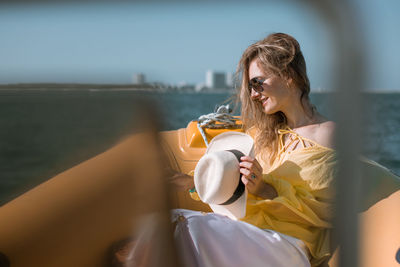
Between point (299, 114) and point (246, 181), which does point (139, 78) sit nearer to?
point (246, 181)

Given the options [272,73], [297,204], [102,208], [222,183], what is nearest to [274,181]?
[297,204]

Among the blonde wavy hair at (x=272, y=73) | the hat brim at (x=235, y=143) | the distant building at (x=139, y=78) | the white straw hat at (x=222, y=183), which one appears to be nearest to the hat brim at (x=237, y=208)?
the white straw hat at (x=222, y=183)

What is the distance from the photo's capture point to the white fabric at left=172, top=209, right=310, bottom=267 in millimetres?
1000

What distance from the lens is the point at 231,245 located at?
105cm

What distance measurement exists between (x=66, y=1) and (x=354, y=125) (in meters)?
0.38

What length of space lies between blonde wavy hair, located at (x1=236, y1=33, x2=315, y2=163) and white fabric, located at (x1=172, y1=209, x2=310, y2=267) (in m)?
0.44

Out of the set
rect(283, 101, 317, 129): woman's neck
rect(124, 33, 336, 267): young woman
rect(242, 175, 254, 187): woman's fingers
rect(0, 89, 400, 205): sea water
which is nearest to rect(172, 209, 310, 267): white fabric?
rect(124, 33, 336, 267): young woman

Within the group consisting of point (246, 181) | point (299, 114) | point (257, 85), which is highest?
point (257, 85)

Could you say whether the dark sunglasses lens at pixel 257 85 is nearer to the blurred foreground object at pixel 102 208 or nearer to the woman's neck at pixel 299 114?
the woman's neck at pixel 299 114

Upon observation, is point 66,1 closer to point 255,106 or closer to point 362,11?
point 362,11

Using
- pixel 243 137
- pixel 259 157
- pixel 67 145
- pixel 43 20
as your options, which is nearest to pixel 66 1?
pixel 43 20

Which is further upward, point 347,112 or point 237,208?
point 347,112

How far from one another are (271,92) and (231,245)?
59 cm

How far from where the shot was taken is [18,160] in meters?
0.58
